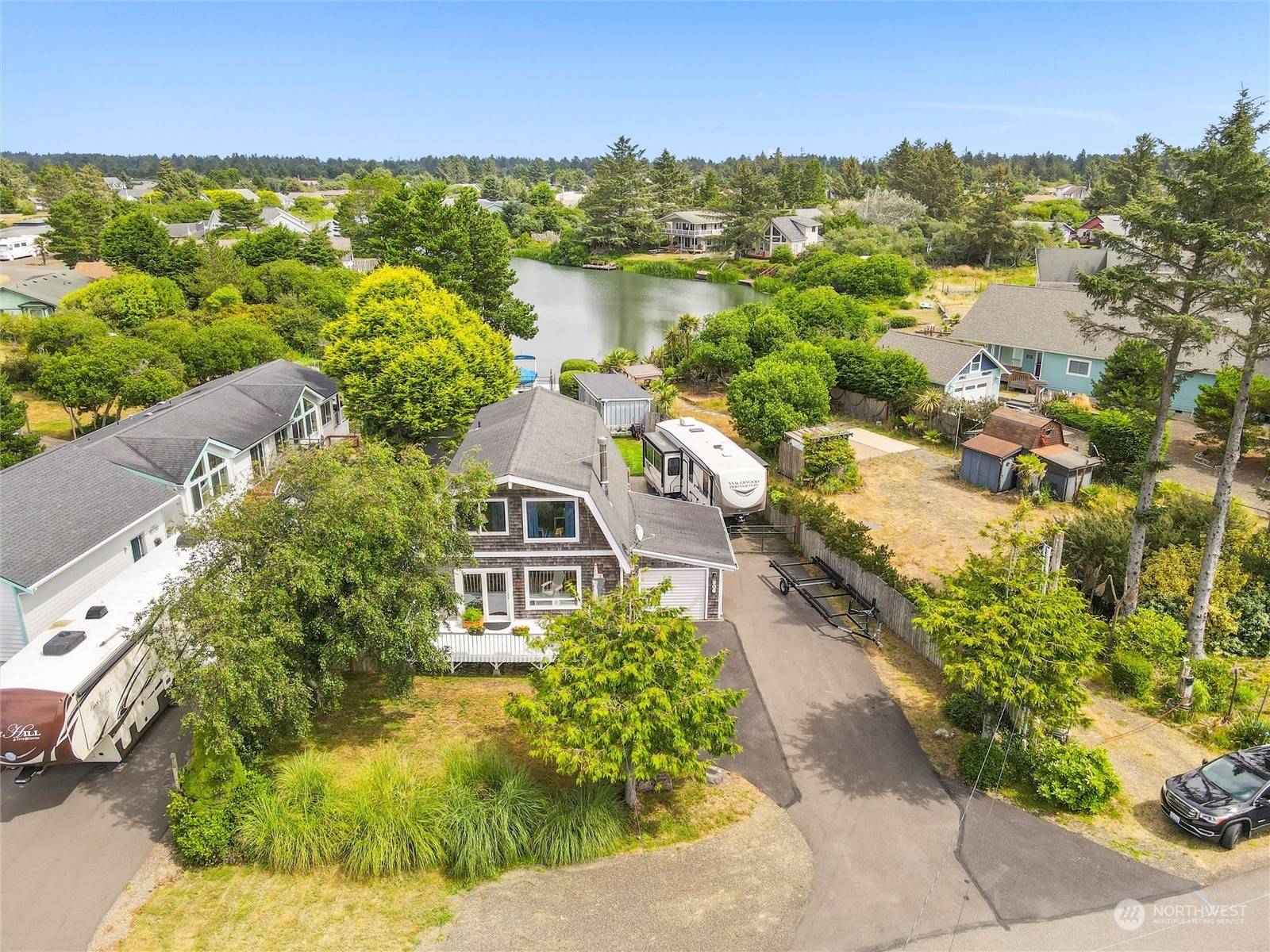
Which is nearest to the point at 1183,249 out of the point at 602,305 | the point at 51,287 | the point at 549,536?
the point at 549,536

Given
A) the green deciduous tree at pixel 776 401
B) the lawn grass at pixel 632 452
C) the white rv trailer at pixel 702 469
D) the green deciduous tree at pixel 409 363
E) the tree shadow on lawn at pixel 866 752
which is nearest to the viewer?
the tree shadow on lawn at pixel 866 752

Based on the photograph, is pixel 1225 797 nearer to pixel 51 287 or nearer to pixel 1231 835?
pixel 1231 835

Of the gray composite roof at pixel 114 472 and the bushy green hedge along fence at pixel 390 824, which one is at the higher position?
the gray composite roof at pixel 114 472

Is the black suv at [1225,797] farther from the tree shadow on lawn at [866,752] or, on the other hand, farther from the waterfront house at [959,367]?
the waterfront house at [959,367]

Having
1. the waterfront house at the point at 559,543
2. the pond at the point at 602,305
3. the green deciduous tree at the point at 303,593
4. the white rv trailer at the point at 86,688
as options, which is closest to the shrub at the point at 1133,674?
the waterfront house at the point at 559,543

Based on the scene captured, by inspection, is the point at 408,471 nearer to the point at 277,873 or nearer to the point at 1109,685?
the point at 277,873

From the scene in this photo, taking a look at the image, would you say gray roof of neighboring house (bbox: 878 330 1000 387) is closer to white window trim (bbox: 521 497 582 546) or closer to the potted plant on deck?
white window trim (bbox: 521 497 582 546)

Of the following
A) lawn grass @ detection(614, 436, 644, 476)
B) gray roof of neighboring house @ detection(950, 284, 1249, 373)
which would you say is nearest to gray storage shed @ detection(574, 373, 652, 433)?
lawn grass @ detection(614, 436, 644, 476)
